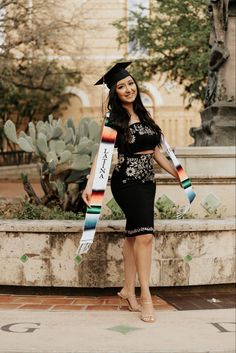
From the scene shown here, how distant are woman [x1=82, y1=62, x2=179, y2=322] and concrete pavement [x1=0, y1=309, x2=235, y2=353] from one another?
25cm

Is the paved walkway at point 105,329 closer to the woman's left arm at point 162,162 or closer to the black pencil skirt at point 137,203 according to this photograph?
the black pencil skirt at point 137,203

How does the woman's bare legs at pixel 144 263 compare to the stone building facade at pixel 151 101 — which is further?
the stone building facade at pixel 151 101

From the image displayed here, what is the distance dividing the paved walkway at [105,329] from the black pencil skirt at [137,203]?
2.46 feet

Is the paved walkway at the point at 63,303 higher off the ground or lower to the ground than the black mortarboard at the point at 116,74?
lower

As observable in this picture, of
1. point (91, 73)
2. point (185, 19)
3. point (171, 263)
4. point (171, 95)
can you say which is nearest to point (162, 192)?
point (171, 263)

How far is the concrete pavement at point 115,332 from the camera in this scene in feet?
13.5

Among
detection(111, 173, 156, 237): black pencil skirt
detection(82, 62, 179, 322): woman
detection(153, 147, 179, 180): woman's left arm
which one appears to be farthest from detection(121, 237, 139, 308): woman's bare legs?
detection(153, 147, 179, 180): woman's left arm

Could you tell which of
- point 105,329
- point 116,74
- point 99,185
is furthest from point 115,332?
point 116,74

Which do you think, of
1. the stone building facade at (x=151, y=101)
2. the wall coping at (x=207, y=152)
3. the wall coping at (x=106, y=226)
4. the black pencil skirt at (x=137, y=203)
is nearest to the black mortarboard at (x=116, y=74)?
the black pencil skirt at (x=137, y=203)

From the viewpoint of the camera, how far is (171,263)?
5.77 metres

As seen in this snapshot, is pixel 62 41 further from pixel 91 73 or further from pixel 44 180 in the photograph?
pixel 44 180

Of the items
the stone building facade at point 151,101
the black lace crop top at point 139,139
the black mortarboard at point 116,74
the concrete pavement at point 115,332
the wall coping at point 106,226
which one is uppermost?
the stone building facade at point 151,101

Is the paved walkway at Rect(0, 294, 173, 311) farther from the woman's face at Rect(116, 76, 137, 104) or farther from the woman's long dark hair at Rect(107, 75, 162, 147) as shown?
the woman's face at Rect(116, 76, 137, 104)

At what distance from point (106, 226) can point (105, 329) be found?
4.25 feet
